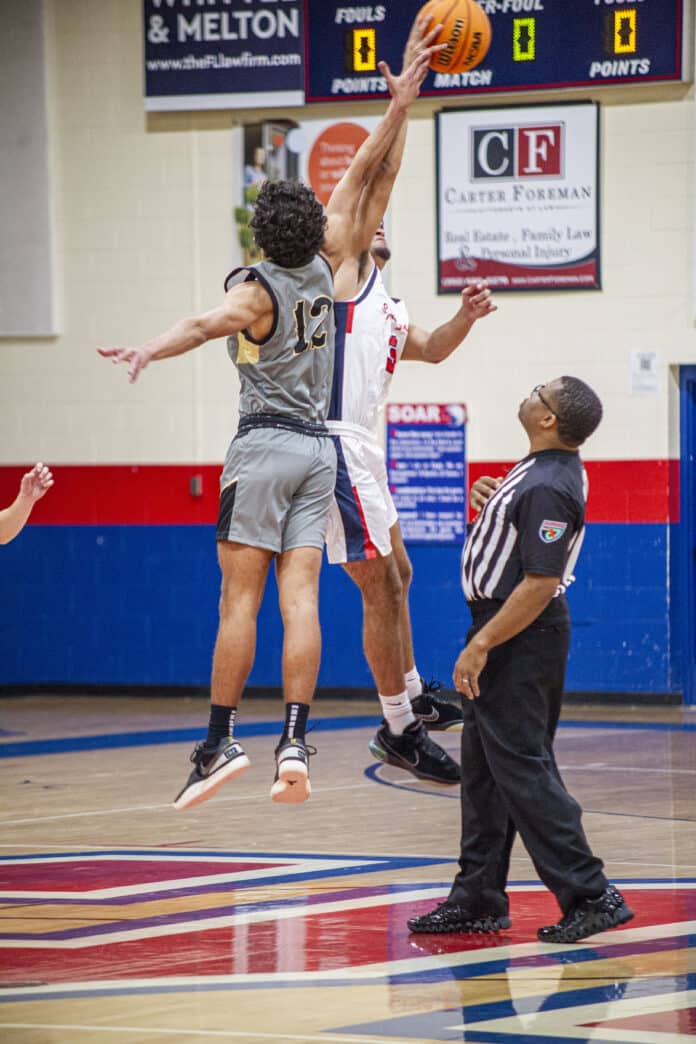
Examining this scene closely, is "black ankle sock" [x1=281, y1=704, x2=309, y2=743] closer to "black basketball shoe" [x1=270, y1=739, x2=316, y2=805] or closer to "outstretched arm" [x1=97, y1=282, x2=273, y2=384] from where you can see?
"black basketball shoe" [x1=270, y1=739, x2=316, y2=805]

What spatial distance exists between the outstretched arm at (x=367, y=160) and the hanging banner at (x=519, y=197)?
5.71m

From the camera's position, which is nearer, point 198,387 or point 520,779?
point 520,779

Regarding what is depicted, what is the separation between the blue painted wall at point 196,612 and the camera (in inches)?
451

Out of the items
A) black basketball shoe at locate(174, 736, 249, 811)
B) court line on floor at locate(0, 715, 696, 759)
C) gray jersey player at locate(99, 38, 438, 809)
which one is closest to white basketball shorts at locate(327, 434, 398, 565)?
gray jersey player at locate(99, 38, 438, 809)

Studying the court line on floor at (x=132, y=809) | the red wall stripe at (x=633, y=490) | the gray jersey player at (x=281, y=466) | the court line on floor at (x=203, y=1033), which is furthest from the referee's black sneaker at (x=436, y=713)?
the red wall stripe at (x=633, y=490)

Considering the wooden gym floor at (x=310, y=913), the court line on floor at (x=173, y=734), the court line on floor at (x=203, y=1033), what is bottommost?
the court line on floor at (x=173, y=734)

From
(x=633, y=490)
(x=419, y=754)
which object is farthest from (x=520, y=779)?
(x=633, y=490)

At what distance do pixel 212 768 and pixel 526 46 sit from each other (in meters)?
7.26

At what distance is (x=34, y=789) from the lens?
8.63 meters

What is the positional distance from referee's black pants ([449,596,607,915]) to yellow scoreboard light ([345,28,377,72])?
708 cm

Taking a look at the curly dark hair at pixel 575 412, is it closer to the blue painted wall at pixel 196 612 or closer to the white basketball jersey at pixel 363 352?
the white basketball jersey at pixel 363 352

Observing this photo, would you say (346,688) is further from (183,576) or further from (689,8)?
(689,8)

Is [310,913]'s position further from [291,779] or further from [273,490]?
[273,490]

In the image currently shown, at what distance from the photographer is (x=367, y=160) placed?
5.74 meters
